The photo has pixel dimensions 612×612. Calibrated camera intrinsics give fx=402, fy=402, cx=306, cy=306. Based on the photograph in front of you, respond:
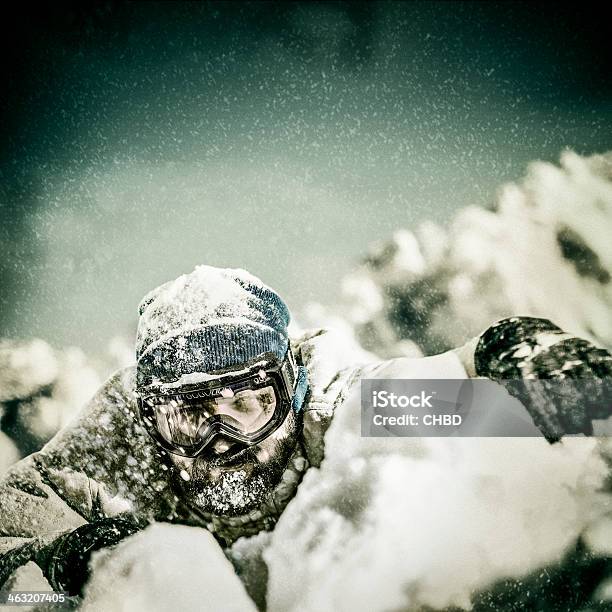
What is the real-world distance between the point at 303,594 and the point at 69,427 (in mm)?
712

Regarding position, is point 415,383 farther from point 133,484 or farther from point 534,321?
point 133,484

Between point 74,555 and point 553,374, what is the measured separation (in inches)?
41.2

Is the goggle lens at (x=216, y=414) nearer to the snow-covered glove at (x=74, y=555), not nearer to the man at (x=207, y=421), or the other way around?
the man at (x=207, y=421)

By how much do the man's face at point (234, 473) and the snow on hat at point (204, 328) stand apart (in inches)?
7.4

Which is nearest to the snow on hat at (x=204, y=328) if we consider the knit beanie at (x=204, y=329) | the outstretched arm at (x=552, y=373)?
the knit beanie at (x=204, y=329)

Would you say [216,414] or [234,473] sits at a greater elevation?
[216,414]

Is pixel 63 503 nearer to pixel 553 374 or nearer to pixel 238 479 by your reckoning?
pixel 238 479

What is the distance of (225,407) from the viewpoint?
0.92m

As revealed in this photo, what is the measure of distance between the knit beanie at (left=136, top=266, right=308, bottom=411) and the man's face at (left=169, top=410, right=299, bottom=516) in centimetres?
12

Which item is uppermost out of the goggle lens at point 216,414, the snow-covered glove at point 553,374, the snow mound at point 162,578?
the snow-covered glove at point 553,374

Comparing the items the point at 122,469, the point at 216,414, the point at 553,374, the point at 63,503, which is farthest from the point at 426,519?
the point at 63,503

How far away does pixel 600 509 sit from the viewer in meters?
0.82

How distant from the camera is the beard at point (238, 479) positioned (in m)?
0.90

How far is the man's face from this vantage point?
2.96 feet
